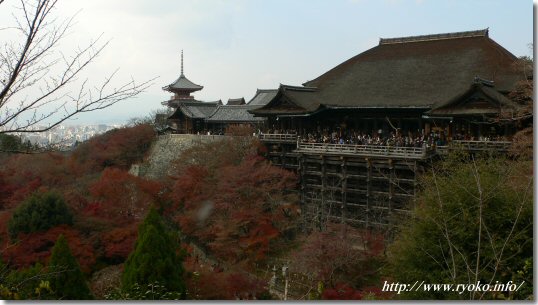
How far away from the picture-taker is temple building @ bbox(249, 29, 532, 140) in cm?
1652

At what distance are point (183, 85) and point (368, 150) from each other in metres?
26.0

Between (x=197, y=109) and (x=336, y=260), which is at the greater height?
(x=197, y=109)

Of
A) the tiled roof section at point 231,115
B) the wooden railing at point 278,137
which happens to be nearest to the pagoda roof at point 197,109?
the tiled roof section at point 231,115

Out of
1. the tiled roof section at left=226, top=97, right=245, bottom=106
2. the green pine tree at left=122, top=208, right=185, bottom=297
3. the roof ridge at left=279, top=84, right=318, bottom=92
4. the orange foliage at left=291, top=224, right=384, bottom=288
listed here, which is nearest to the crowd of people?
the roof ridge at left=279, top=84, right=318, bottom=92

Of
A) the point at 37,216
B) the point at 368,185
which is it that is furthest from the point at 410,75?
the point at 37,216

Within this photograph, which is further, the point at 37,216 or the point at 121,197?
the point at 121,197

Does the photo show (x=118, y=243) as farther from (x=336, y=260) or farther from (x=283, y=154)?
(x=283, y=154)

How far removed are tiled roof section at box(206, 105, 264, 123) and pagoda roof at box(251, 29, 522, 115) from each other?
5170mm

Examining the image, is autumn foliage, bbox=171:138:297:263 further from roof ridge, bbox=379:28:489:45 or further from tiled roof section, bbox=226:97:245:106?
tiled roof section, bbox=226:97:245:106

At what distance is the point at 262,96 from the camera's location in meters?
31.4

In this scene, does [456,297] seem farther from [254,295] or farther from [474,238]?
[254,295]

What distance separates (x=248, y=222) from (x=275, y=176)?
2779 mm

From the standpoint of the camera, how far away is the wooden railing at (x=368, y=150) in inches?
661

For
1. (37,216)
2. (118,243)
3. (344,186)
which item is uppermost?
(344,186)
